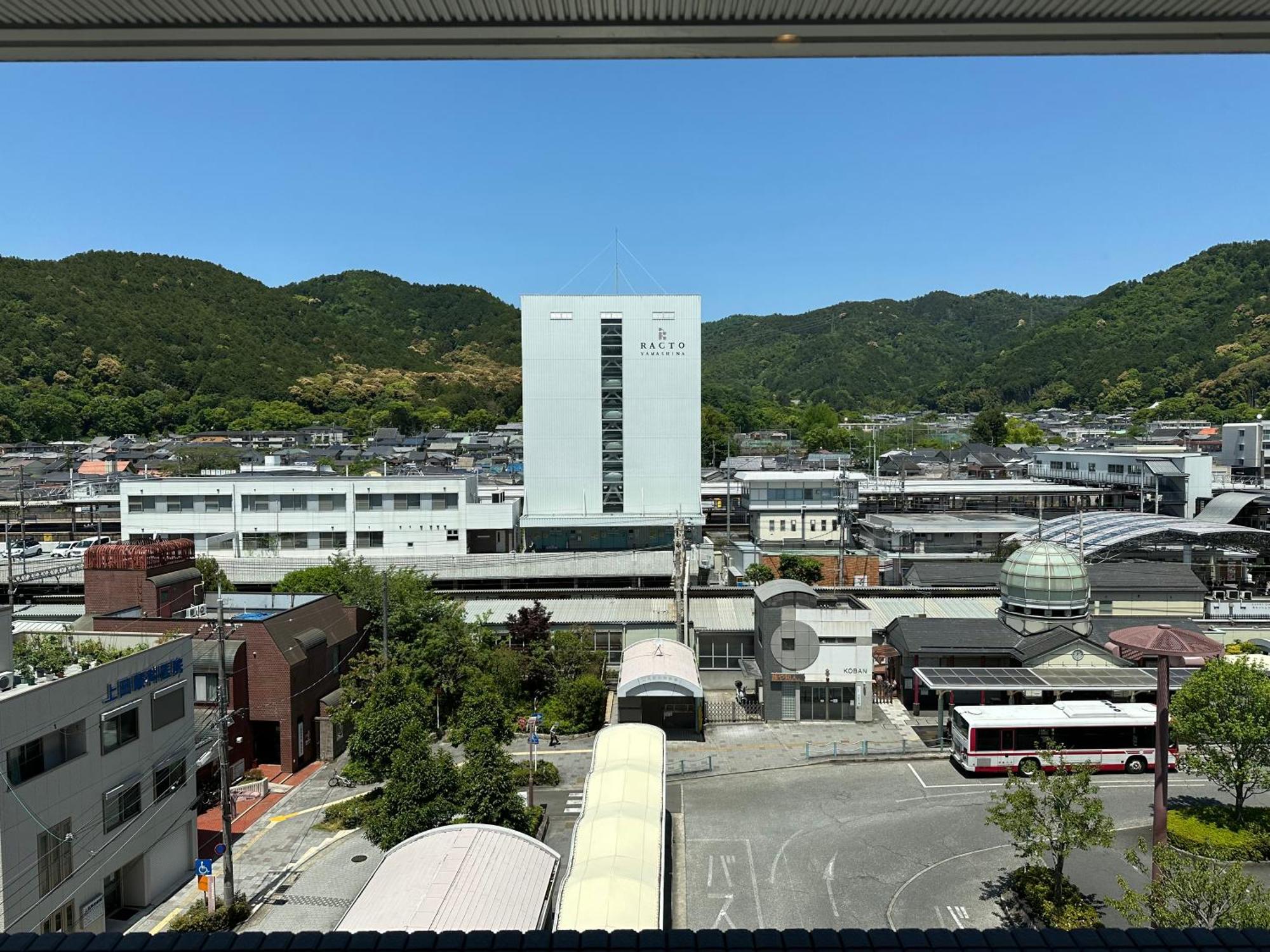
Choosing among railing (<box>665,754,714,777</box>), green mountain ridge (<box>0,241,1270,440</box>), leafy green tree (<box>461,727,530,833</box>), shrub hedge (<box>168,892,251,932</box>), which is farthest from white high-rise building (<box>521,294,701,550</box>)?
green mountain ridge (<box>0,241,1270,440</box>)

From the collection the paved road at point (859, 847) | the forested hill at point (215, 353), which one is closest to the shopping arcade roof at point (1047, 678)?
the paved road at point (859, 847)

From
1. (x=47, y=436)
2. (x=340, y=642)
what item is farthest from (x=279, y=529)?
(x=47, y=436)

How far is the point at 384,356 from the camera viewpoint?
149875 millimetres

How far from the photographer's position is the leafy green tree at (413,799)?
15.6 meters

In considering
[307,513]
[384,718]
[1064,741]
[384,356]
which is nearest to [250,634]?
[384,718]

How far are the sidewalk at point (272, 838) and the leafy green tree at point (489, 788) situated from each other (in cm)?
434

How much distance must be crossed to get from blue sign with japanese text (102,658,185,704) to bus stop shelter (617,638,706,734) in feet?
→ 37.4

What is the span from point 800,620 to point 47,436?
105 m

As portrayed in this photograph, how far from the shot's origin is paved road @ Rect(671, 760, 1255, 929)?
14992mm

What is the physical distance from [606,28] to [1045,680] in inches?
937

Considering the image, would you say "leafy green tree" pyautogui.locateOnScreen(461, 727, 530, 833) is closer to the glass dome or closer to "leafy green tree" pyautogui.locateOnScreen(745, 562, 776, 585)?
the glass dome

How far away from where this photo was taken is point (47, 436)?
323ft

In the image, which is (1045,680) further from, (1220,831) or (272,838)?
(272,838)

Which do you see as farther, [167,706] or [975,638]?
[975,638]
